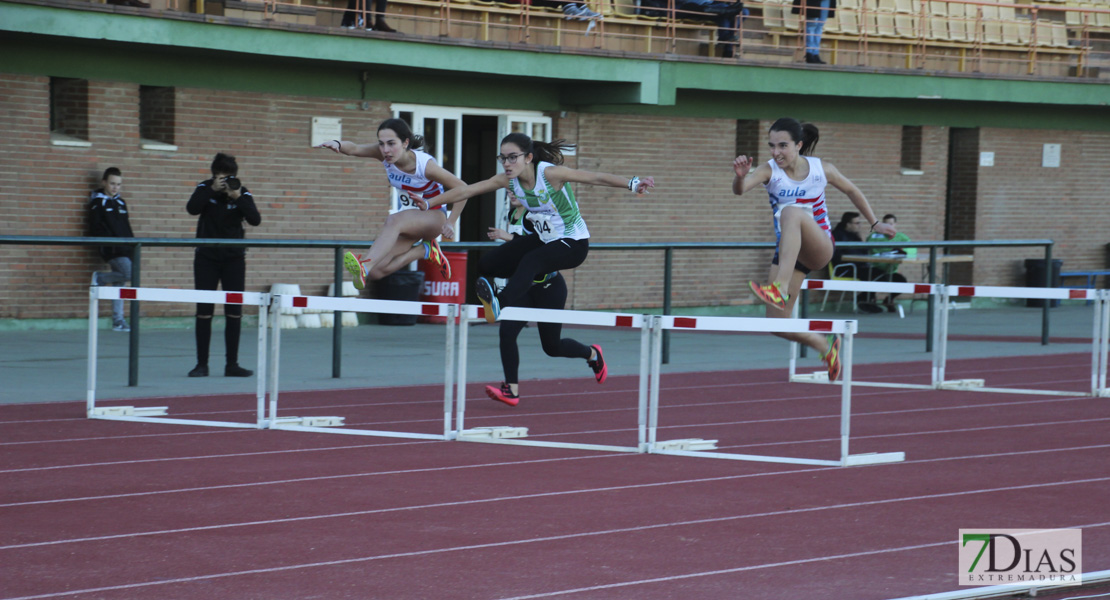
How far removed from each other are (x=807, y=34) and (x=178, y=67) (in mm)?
10236

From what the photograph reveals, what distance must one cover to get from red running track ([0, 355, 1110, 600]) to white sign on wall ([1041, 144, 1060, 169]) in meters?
17.2

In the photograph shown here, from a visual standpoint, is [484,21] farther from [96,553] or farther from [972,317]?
[96,553]

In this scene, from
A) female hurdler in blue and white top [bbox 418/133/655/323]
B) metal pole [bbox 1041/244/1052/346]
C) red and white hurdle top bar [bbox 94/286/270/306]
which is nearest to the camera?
red and white hurdle top bar [bbox 94/286/270/306]

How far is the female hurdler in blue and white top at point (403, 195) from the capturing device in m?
10.1

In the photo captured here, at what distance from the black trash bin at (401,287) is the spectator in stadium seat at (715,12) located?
223 inches

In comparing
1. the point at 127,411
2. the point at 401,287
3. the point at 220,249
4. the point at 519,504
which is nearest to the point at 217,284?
the point at 220,249

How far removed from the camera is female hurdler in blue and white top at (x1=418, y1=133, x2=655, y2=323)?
32.0 feet

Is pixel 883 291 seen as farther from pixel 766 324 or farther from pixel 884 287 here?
pixel 766 324

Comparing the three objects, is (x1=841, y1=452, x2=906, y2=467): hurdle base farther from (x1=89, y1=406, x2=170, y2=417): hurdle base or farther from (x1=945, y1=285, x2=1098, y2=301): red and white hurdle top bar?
(x1=89, y1=406, x2=170, y2=417): hurdle base

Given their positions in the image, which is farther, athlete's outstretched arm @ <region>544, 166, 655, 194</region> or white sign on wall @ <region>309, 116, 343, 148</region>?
white sign on wall @ <region>309, 116, 343, 148</region>

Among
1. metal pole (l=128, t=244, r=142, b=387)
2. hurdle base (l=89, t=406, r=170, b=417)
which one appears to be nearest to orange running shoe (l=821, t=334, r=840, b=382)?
hurdle base (l=89, t=406, r=170, b=417)

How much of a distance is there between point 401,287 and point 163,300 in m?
9.43

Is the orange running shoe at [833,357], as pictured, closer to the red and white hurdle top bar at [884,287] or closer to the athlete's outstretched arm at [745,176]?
the athlete's outstretched arm at [745,176]

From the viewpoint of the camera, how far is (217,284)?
12406 mm
